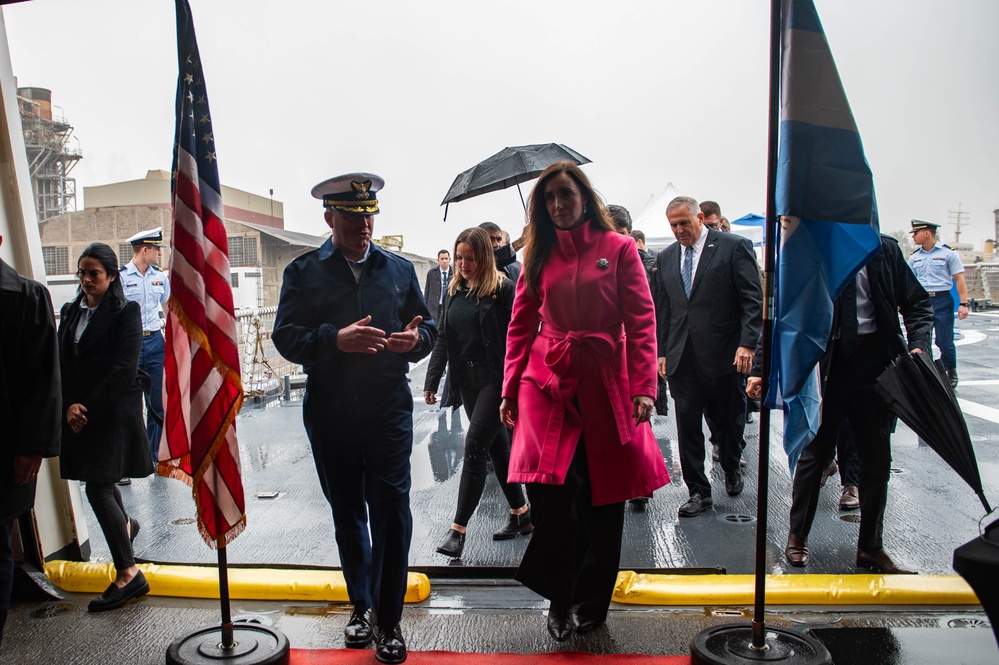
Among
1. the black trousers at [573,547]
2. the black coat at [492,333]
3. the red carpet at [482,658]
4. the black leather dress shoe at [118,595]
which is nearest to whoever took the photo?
the red carpet at [482,658]

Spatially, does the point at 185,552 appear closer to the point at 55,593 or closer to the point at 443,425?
the point at 55,593

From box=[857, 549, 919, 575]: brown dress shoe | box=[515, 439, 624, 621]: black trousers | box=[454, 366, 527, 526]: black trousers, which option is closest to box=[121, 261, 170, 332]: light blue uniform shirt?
box=[454, 366, 527, 526]: black trousers

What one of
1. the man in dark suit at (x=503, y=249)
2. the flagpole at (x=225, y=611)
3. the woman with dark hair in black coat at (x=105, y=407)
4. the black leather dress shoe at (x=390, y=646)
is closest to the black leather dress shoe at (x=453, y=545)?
the black leather dress shoe at (x=390, y=646)

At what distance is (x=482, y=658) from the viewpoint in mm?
3438

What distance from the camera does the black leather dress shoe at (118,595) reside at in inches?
161

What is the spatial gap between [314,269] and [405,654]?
176cm

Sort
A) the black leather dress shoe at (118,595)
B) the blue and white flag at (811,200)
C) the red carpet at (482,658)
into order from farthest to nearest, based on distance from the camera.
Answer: the black leather dress shoe at (118,595), the red carpet at (482,658), the blue and white flag at (811,200)

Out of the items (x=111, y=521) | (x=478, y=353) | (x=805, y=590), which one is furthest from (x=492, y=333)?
(x=111, y=521)

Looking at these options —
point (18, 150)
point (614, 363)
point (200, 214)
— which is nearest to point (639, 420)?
point (614, 363)

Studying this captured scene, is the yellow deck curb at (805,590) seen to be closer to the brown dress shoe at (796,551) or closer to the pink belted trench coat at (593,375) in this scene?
the brown dress shoe at (796,551)

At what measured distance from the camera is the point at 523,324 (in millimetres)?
3998

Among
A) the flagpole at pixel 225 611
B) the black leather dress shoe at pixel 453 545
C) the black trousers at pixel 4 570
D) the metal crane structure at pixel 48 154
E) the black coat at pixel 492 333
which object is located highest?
the metal crane structure at pixel 48 154

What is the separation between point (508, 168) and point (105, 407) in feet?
10.5

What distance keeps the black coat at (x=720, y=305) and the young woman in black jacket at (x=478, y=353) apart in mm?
1372
